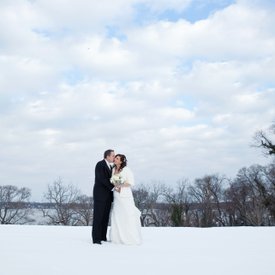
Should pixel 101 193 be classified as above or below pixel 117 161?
below

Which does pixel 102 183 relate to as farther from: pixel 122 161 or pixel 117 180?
pixel 122 161

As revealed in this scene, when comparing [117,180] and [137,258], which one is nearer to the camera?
[137,258]

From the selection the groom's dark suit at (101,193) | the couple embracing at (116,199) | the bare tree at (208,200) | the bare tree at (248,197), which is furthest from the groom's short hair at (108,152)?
the bare tree at (208,200)

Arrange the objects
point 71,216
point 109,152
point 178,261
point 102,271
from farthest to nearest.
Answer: point 71,216
point 109,152
point 178,261
point 102,271

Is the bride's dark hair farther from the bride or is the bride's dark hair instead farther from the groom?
the groom

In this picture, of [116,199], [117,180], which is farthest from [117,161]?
[116,199]

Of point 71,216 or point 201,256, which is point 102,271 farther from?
point 71,216

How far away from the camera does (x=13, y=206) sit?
60.8 metres

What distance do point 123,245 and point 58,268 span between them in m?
3.08

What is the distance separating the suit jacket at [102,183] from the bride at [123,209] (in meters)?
0.12

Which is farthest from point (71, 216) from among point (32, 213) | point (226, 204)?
point (226, 204)

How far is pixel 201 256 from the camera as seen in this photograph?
20.3 feet

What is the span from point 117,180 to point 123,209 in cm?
60

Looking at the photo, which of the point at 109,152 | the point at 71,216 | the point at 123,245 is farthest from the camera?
the point at 71,216
